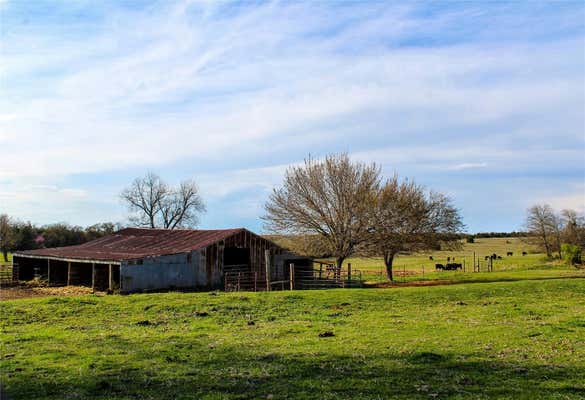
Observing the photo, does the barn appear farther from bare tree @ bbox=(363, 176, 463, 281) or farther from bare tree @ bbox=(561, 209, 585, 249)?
bare tree @ bbox=(561, 209, 585, 249)

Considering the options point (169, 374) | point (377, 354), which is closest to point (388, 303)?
point (377, 354)

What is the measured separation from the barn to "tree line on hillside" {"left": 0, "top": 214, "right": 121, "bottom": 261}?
31620 mm

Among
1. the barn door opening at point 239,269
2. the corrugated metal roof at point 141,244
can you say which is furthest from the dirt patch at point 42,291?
the barn door opening at point 239,269

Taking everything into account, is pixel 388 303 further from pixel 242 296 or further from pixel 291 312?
pixel 242 296

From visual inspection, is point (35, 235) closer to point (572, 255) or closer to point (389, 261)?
point (389, 261)

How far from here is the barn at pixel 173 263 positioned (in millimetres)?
33438

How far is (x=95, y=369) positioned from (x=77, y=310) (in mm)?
10586

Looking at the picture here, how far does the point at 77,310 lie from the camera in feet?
66.7

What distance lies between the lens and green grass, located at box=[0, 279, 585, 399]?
29.7 ft

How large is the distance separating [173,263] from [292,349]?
2377 centimetres

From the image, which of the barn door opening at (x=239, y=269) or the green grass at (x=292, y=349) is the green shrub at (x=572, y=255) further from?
the green grass at (x=292, y=349)

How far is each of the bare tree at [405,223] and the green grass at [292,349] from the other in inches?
836

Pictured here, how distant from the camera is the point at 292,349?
1245cm

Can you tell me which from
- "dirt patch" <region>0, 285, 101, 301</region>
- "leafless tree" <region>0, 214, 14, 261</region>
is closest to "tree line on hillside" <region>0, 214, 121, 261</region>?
"leafless tree" <region>0, 214, 14, 261</region>
